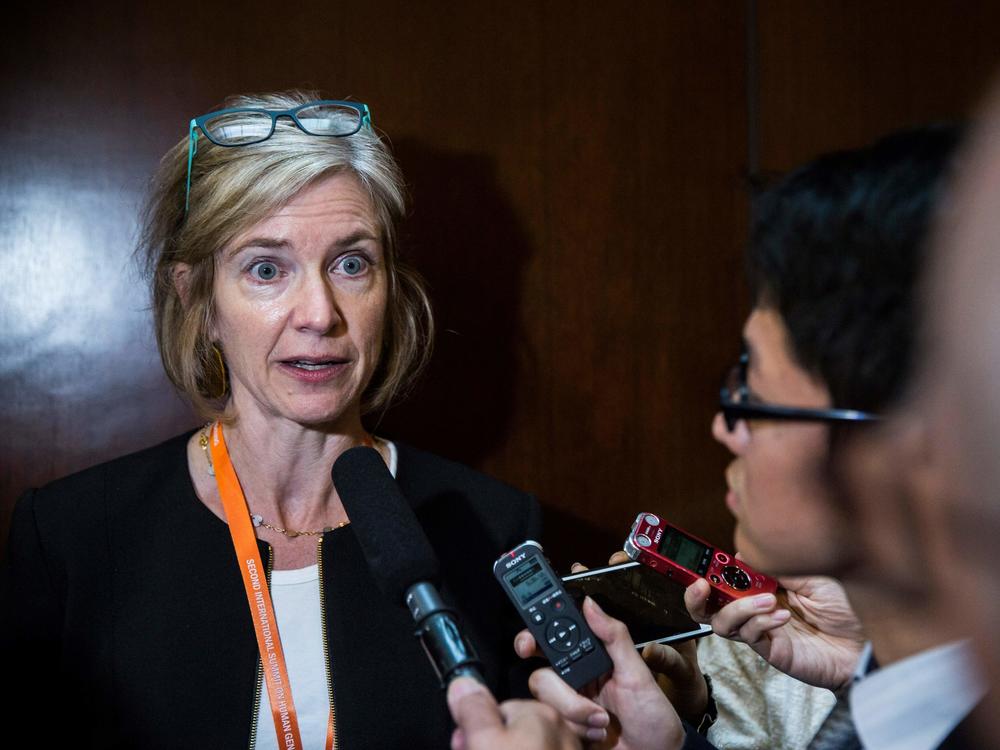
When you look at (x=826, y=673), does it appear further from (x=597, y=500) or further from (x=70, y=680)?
(x=70, y=680)

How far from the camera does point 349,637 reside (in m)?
1.51

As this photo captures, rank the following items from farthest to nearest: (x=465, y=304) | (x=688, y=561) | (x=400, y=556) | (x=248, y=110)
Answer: (x=465, y=304), (x=248, y=110), (x=688, y=561), (x=400, y=556)

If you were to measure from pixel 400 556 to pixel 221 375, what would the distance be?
0.86 metres

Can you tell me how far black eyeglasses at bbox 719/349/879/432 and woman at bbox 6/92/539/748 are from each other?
2.48ft

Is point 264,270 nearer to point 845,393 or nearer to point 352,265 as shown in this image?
point 352,265

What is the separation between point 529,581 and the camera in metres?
1.17

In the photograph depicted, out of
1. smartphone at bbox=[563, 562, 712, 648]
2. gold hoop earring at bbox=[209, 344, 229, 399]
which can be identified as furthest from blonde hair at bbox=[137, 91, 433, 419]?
smartphone at bbox=[563, 562, 712, 648]

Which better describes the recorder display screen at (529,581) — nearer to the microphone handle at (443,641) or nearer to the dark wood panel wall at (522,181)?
the microphone handle at (443,641)

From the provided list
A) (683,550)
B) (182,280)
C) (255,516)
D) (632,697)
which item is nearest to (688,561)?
(683,550)

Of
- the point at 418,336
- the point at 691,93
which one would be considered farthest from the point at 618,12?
the point at 418,336

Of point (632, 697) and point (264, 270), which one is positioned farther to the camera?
point (264, 270)

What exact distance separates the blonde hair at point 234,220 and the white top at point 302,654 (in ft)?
1.16

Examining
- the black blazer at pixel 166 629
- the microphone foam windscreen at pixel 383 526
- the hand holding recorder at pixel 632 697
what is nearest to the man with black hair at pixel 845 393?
the hand holding recorder at pixel 632 697

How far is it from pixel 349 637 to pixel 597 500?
80 centimetres
